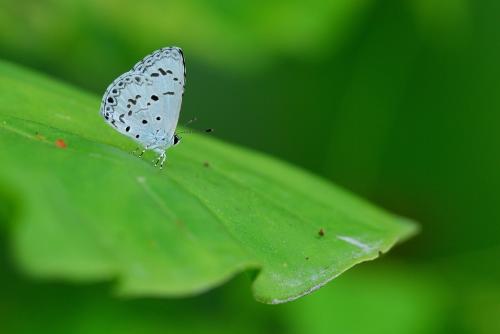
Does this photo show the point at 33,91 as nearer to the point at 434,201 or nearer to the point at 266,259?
the point at 266,259

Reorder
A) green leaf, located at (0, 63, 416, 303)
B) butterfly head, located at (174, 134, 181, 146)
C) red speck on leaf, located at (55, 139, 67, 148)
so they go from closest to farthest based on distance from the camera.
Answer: green leaf, located at (0, 63, 416, 303), red speck on leaf, located at (55, 139, 67, 148), butterfly head, located at (174, 134, 181, 146)

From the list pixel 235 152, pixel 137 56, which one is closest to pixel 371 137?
pixel 137 56

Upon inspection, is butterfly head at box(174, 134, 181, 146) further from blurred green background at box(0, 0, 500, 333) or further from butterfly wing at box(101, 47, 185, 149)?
blurred green background at box(0, 0, 500, 333)

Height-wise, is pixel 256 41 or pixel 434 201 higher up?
pixel 256 41

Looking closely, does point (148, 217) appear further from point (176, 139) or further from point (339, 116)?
point (339, 116)

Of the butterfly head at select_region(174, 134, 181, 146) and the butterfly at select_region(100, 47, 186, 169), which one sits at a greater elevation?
the butterfly at select_region(100, 47, 186, 169)

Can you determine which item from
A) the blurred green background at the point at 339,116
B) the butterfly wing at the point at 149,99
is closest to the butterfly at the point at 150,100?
the butterfly wing at the point at 149,99

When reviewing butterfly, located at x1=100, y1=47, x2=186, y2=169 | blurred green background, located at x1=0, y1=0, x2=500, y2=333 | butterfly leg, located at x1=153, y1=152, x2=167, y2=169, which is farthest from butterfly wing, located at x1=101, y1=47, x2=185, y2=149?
blurred green background, located at x1=0, y1=0, x2=500, y2=333
